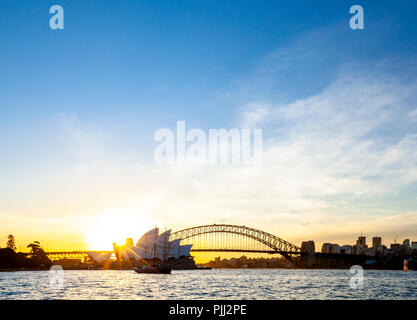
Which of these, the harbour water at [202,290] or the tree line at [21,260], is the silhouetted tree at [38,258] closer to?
the tree line at [21,260]

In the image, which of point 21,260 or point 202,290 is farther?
point 21,260

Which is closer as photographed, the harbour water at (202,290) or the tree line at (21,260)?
the harbour water at (202,290)

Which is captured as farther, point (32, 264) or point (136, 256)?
point (136, 256)

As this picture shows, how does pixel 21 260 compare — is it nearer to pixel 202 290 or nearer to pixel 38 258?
pixel 38 258

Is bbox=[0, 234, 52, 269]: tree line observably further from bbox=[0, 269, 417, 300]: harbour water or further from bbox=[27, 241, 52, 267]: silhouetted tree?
bbox=[0, 269, 417, 300]: harbour water

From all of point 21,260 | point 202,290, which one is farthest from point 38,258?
point 202,290

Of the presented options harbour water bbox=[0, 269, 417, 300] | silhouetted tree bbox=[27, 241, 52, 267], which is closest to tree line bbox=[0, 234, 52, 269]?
silhouetted tree bbox=[27, 241, 52, 267]

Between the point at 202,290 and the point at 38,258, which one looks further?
the point at 38,258

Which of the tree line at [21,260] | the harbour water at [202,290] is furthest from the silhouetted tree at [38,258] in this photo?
the harbour water at [202,290]
